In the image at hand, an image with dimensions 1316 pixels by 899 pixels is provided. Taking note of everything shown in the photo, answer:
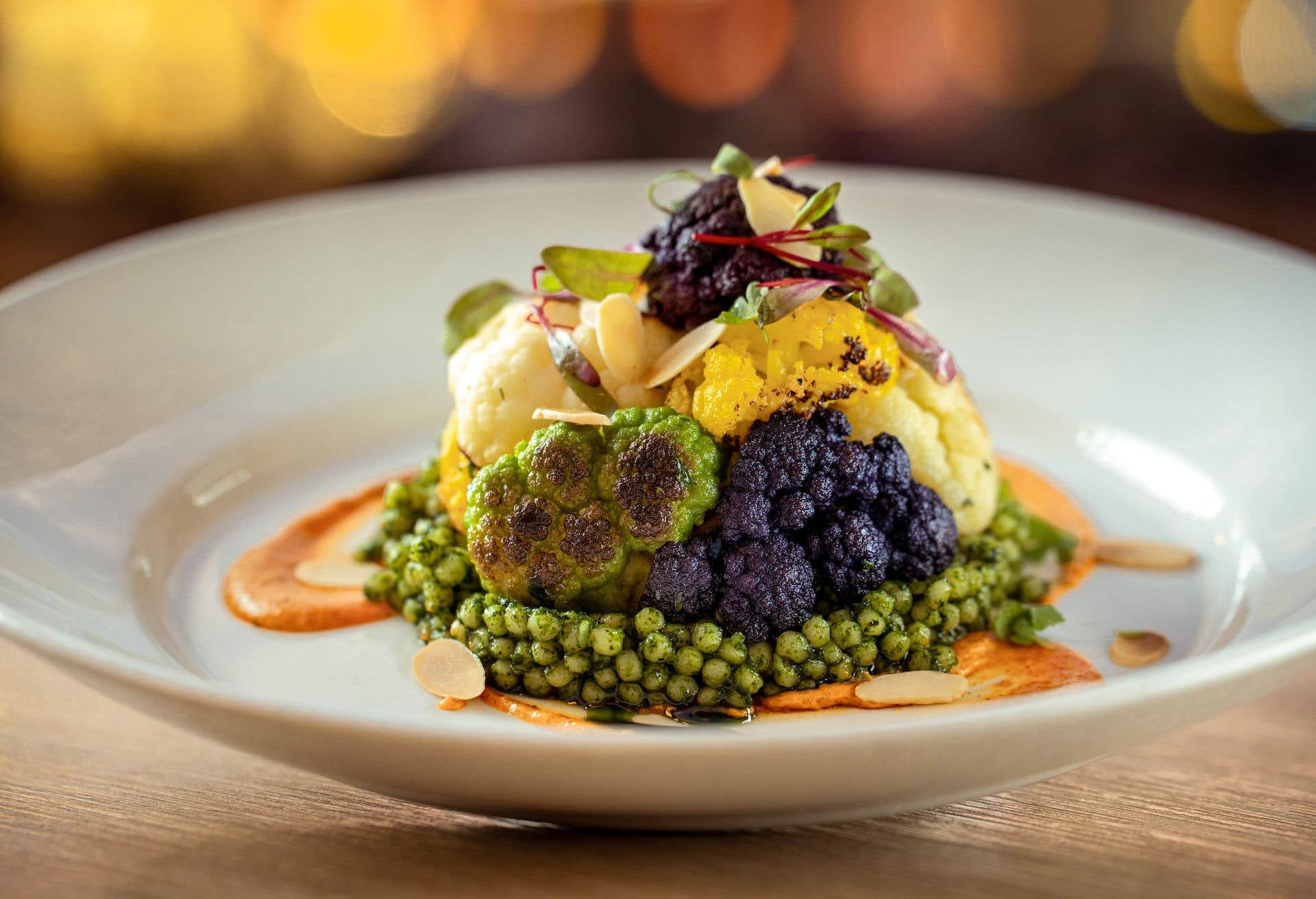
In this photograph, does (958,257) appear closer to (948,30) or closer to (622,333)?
(622,333)

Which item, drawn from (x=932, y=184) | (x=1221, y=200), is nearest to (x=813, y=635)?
(x=932, y=184)

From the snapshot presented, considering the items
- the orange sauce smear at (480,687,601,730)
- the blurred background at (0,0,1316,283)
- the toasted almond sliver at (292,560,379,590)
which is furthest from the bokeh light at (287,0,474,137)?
the orange sauce smear at (480,687,601,730)

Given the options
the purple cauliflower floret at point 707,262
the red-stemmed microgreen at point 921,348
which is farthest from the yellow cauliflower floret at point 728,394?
the red-stemmed microgreen at point 921,348

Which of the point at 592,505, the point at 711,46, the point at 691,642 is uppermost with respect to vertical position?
the point at 711,46

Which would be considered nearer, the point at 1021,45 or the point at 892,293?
the point at 892,293

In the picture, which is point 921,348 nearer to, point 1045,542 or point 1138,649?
point 1045,542

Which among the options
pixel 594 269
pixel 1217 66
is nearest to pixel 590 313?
pixel 594 269

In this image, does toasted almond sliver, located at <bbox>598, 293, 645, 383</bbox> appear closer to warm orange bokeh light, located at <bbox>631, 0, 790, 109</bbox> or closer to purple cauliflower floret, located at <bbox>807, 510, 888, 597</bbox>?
purple cauliflower floret, located at <bbox>807, 510, 888, 597</bbox>

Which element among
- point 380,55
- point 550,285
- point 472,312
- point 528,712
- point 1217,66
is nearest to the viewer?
point 528,712

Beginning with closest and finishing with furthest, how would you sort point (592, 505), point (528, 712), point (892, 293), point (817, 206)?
point (528, 712), point (592, 505), point (817, 206), point (892, 293)
